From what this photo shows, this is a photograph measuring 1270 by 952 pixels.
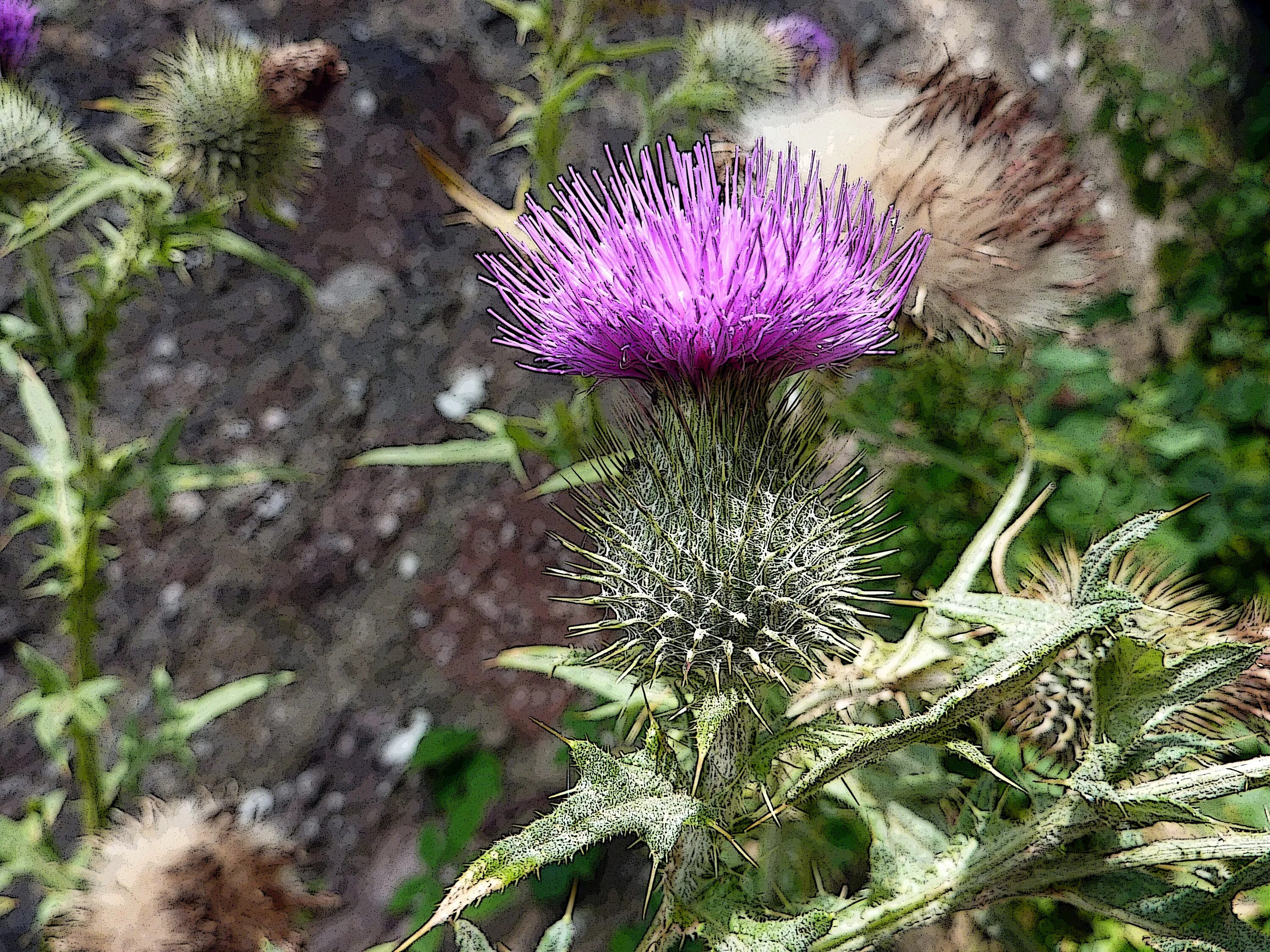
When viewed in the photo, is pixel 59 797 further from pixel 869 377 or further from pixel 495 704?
pixel 869 377

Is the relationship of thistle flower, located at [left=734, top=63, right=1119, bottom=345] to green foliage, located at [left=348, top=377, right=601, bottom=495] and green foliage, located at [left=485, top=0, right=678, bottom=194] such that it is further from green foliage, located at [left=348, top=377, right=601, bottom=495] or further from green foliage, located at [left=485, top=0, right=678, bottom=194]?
green foliage, located at [left=348, top=377, right=601, bottom=495]

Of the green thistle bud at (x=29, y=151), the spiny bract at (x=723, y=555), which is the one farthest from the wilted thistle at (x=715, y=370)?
the green thistle bud at (x=29, y=151)

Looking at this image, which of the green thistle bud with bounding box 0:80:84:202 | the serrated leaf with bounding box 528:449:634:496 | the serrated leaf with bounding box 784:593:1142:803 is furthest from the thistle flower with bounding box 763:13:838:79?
the serrated leaf with bounding box 784:593:1142:803

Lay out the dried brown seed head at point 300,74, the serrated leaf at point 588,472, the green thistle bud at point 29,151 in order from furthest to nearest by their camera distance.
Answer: the dried brown seed head at point 300,74, the green thistle bud at point 29,151, the serrated leaf at point 588,472

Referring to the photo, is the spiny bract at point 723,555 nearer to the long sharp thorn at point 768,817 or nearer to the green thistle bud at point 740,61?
the long sharp thorn at point 768,817

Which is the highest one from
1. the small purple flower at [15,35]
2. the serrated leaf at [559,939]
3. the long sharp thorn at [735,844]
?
the long sharp thorn at [735,844]

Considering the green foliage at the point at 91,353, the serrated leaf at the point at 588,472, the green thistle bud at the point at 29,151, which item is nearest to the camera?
the serrated leaf at the point at 588,472

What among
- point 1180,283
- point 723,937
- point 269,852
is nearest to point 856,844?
point 723,937
